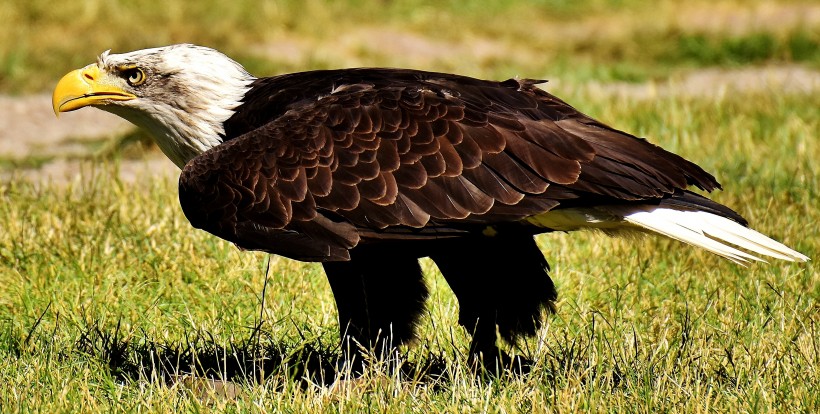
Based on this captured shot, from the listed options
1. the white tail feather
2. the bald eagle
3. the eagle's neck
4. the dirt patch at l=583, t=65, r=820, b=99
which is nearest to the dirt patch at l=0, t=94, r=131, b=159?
the dirt patch at l=583, t=65, r=820, b=99

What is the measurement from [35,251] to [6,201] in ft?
2.91

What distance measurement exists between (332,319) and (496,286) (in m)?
0.98

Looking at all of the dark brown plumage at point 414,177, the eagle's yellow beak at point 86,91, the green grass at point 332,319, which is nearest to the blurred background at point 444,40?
the green grass at point 332,319

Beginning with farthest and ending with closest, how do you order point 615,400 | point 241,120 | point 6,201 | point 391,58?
1. point 391,58
2. point 6,201
3. point 241,120
4. point 615,400

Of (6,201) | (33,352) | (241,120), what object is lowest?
(33,352)

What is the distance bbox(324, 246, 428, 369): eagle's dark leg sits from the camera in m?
4.37

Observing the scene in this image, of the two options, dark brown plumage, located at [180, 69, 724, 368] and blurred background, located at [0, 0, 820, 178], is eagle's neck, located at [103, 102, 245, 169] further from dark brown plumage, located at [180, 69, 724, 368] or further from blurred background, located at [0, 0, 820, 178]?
blurred background, located at [0, 0, 820, 178]

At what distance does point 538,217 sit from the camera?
163 inches

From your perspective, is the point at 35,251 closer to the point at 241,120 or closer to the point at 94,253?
the point at 94,253

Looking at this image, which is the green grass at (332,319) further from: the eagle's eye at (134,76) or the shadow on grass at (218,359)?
the eagle's eye at (134,76)

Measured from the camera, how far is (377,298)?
4.46m

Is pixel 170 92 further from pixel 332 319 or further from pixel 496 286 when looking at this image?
pixel 496 286

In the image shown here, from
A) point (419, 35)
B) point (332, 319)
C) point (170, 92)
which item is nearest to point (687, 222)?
point (332, 319)

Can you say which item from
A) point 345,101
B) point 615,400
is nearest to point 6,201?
point 345,101
